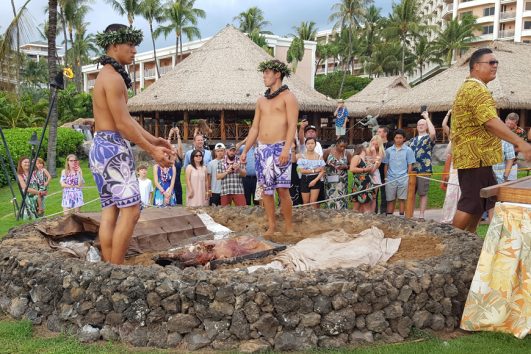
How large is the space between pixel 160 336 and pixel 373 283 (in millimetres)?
1493

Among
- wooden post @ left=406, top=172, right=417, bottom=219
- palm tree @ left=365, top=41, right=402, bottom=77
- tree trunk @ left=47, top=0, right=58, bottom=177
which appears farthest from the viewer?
palm tree @ left=365, top=41, right=402, bottom=77

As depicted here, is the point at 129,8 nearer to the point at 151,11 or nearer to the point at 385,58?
the point at 151,11

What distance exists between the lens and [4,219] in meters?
10.0

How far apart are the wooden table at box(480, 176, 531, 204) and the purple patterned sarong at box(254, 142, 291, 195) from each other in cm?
253

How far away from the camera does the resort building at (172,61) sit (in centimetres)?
4991

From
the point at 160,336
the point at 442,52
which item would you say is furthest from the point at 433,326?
the point at 442,52

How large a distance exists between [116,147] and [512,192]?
305 cm

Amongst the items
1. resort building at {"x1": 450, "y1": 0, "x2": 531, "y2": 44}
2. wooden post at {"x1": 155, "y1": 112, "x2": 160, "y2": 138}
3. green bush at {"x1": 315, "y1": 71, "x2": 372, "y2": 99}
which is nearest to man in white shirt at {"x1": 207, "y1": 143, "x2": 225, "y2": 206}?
wooden post at {"x1": 155, "y1": 112, "x2": 160, "y2": 138}

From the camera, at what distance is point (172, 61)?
5875 centimetres

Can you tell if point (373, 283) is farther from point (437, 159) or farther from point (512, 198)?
point (437, 159)

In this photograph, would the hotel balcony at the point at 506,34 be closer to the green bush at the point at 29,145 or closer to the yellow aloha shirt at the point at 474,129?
the green bush at the point at 29,145

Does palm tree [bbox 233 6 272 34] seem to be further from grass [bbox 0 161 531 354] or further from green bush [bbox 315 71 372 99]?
grass [bbox 0 161 531 354]

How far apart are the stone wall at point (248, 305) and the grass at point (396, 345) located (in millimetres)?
80

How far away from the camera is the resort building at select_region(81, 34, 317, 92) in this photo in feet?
164
